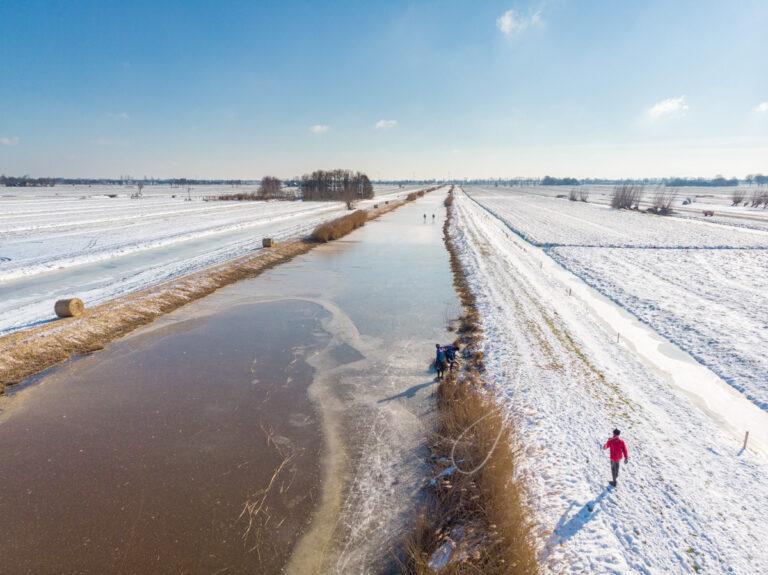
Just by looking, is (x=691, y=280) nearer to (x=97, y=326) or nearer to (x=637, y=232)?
(x=637, y=232)

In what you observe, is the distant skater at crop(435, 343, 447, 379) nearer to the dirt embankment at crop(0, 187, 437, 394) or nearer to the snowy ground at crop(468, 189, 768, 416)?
the snowy ground at crop(468, 189, 768, 416)

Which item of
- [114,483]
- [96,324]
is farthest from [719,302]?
[96,324]

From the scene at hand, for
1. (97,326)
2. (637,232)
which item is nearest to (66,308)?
(97,326)

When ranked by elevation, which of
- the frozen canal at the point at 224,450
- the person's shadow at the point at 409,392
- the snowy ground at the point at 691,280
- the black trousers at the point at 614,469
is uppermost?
the black trousers at the point at 614,469

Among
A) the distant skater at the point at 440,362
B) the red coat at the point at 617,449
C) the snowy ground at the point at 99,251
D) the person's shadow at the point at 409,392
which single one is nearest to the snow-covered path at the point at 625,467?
the red coat at the point at 617,449

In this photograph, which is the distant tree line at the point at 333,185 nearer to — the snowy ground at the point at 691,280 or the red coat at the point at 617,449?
the snowy ground at the point at 691,280
